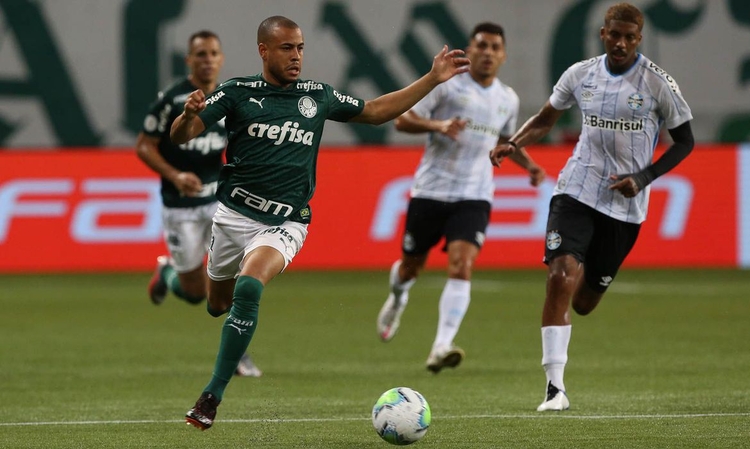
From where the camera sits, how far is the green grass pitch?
7277mm

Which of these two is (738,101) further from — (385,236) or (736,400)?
(736,400)

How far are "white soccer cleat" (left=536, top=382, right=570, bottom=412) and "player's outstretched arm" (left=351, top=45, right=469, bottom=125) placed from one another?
6.37 ft

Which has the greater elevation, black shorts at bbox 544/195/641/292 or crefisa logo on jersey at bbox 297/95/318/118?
crefisa logo on jersey at bbox 297/95/318/118

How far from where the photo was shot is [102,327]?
13406 mm

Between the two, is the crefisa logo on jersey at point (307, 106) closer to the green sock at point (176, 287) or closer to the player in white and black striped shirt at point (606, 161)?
the player in white and black striped shirt at point (606, 161)

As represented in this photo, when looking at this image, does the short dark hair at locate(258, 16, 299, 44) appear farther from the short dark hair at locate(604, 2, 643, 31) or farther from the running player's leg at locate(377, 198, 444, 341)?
the running player's leg at locate(377, 198, 444, 341)

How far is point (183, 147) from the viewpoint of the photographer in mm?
11039

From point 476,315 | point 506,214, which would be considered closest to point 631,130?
point 476,315

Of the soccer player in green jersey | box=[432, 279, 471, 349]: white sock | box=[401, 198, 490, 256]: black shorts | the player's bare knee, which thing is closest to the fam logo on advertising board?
box=[401, 198, 490, 256]: black shorts

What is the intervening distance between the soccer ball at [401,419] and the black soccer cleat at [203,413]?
2.74 ft

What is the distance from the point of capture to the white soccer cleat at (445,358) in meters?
9.77

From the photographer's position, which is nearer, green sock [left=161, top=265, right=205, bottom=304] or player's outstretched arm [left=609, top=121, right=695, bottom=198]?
player's outstretched arm [left=609, top=121, right=695, bottom=198]

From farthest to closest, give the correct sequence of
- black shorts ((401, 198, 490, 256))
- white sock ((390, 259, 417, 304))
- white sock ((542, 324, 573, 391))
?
white sock ((390, 259, 417, 304)) < black shorts ((401, 198, 490, 256)) < white sock ((542, 324, 573, 391))

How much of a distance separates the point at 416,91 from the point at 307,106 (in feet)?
2.12
